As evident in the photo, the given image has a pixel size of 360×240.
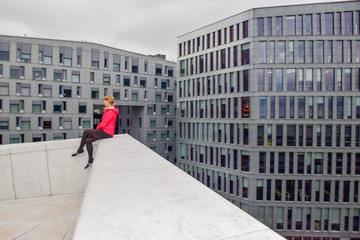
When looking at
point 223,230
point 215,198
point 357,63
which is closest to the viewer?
point 223,230

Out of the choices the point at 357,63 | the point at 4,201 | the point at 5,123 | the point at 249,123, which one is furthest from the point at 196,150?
the point at 4,201

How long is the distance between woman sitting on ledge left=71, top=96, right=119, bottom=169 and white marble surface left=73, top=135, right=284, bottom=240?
4.64 meters

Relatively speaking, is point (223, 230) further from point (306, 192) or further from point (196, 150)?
point (196, 150)

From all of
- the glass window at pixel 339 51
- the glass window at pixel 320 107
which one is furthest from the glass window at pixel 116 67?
the glass window at pixel 339 51

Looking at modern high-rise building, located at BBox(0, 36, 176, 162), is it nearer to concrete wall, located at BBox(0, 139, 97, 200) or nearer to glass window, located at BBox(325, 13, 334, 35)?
glass window, located at BBox(325, 13, 334, 35)

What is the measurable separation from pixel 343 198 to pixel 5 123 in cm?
4463

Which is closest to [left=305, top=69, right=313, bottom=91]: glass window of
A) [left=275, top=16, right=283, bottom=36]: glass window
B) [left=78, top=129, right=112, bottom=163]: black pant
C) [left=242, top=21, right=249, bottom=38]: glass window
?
[left=275, top=16, right=283, bottom=36]: glass window

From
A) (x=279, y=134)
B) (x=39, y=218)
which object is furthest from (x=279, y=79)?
(x=39, y=218)

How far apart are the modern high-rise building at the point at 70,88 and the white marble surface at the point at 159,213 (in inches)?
1676

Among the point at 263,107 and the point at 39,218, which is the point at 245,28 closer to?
the point at 263,107

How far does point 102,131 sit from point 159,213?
6.83 m

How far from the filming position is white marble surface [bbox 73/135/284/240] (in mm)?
1661

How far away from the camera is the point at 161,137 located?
2092 inches

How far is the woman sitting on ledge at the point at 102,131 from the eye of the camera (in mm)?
7688
